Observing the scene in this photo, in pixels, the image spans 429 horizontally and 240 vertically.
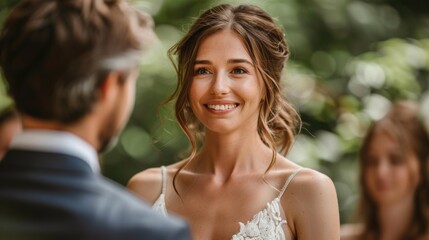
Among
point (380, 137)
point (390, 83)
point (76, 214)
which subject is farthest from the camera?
point (390, 83)

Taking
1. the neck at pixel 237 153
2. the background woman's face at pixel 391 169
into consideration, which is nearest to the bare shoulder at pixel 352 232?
the background woman's face at pixel 391 169

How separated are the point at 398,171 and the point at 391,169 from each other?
5 centimetres

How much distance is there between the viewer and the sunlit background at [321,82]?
7.41 metres

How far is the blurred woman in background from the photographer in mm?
6285

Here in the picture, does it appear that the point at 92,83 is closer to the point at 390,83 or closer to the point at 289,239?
the point at 289,239

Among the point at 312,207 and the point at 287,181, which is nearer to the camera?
the point at 312,207

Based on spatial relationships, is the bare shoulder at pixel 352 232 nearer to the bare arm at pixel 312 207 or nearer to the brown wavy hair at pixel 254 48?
the brown wavy hair at pixel 254 48

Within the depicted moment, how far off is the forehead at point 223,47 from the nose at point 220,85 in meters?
0.11

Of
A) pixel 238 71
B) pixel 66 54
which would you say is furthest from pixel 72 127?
pixel 238 71

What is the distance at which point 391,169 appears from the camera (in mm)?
6312

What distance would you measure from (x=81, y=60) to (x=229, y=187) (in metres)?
2.68

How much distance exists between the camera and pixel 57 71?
100 inches

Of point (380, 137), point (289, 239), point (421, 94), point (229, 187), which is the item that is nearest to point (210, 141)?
point (229, 187)

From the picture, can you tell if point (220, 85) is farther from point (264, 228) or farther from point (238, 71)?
point (264, 228)
